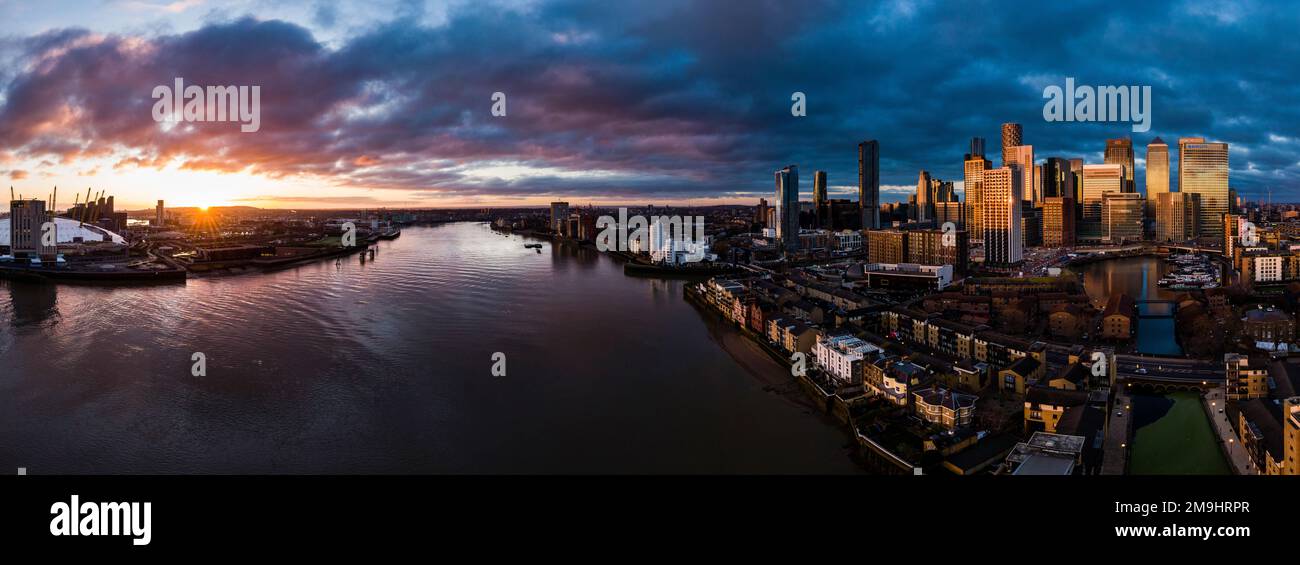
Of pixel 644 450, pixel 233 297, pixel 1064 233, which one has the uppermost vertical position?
pixel 1064 233

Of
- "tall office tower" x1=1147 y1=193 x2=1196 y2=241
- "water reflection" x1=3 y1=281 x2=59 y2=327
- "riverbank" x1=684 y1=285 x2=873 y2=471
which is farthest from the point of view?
"tall office tower" x1=1147 y1=193 x2=1196 y2=241

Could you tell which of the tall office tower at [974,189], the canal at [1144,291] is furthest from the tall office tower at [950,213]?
the canal at [1144,291]

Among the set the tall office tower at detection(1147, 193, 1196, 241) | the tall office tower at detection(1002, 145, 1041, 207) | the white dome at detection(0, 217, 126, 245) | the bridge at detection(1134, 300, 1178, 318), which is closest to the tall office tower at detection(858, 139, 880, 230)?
the tall office tower at detection(1002, 145, 1041, 207)

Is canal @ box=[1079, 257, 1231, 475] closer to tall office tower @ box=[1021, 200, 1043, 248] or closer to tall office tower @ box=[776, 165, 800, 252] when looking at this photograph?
tall office tower @ box=[776, 165, 800, 252]

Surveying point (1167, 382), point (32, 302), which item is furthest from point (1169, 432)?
point (32, 302)

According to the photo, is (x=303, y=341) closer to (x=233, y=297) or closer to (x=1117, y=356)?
(x=233, y=297)
